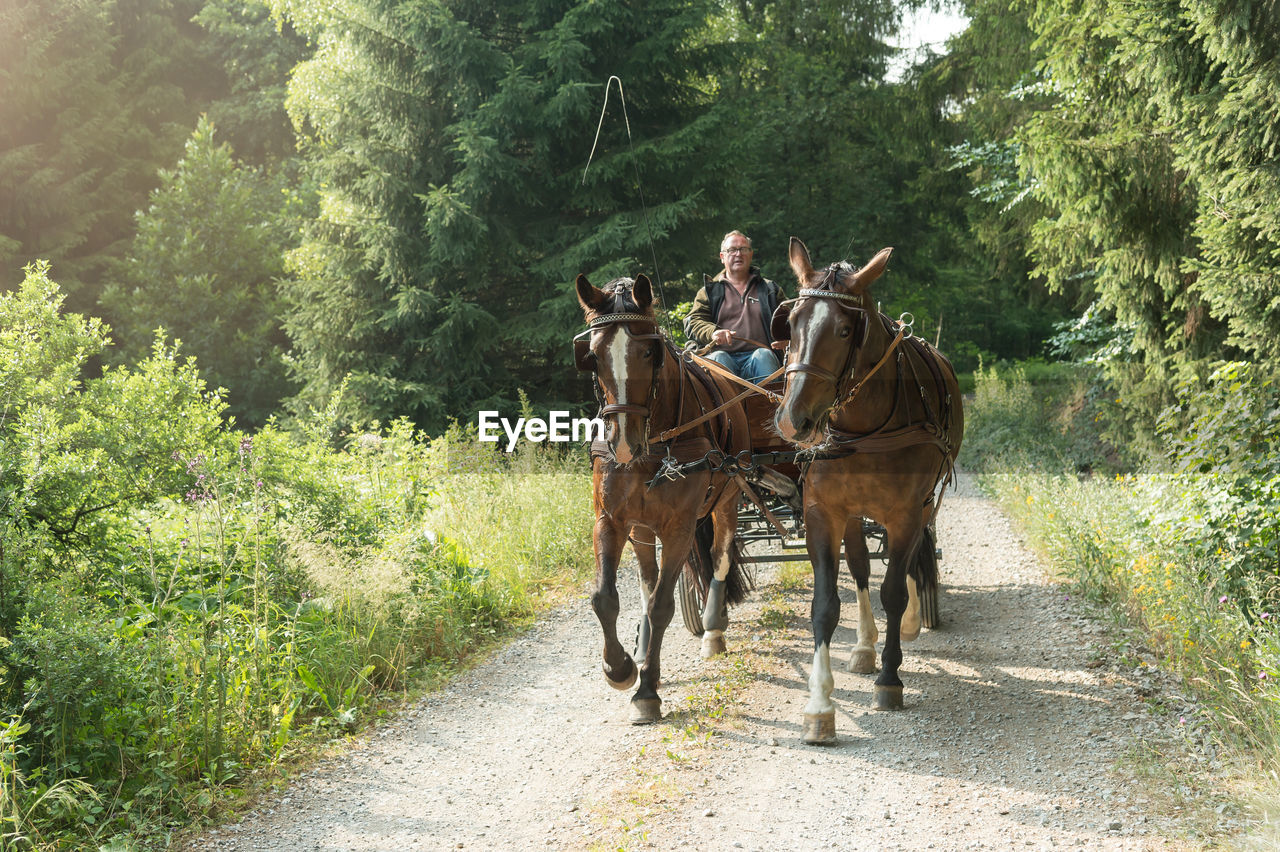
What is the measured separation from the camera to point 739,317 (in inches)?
262

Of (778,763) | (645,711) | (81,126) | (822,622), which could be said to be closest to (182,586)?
(645,711)

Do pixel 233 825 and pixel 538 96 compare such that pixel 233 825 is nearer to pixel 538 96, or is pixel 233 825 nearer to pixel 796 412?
pixel 796 412

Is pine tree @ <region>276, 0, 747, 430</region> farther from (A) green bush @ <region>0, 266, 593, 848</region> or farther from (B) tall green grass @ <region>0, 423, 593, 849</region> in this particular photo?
(A) green bush @ <region>0, 266, 593, 848</region>

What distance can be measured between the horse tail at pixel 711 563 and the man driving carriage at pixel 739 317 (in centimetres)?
112

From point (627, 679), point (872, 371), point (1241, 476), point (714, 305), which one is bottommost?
point (627, 679)

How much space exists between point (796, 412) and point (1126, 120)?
20.0ft

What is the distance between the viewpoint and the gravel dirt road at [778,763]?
3.89 meters

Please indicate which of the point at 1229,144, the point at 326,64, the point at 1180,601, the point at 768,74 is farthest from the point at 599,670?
the point at 768,74

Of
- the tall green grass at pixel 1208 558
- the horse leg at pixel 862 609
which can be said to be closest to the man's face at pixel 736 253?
the horse leg at pixel 862 609

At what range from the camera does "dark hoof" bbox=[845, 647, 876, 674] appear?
5.91 meters

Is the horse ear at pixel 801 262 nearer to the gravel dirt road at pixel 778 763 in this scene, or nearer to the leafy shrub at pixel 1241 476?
the gravel dirt road at pixel 778 763

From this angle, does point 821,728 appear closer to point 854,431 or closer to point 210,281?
point 854,431

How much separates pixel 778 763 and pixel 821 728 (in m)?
0.32

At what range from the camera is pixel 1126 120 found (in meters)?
Answer: 8.49
